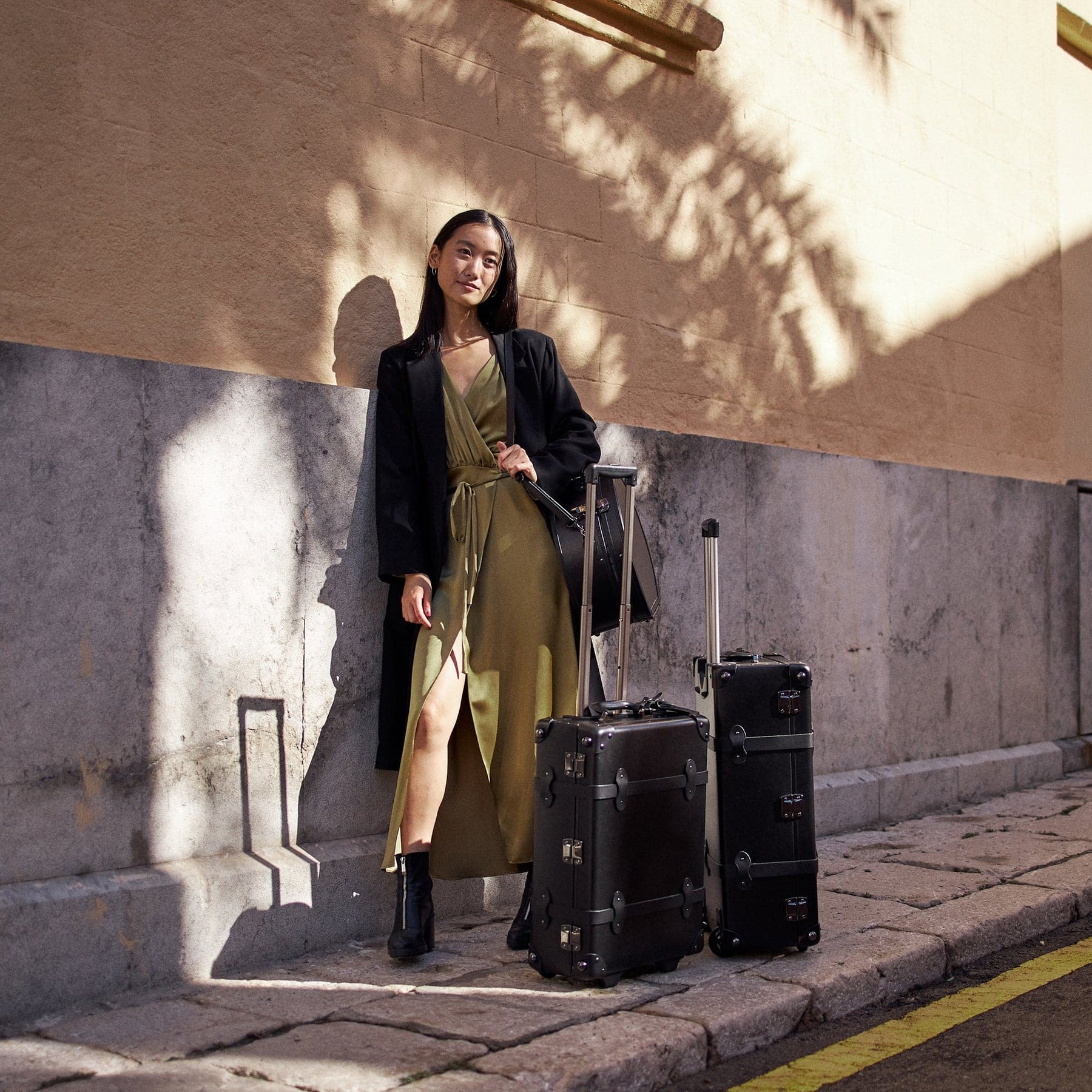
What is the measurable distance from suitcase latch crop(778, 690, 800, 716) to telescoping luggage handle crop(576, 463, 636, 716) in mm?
469

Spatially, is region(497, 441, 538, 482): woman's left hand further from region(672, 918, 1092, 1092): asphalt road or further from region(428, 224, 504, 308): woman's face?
region(672, 918, 1092, 1092): asphalt road

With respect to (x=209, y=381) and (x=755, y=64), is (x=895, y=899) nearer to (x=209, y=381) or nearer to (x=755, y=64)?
(x=209, y=381)

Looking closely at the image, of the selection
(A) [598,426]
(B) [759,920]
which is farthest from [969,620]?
(B) [759,920]

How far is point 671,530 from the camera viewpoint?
5.22 metres

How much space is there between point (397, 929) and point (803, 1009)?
3.67 feet

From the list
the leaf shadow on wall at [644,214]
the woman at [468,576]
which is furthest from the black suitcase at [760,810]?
the leaf shadow on wall at [644,214]

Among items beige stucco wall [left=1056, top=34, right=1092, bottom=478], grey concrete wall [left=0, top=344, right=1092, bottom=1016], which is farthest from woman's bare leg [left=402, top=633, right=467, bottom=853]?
beige stucco wall [left=1056, top=34, right=1092, bottom=478]

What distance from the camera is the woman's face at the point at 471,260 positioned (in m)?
4.12

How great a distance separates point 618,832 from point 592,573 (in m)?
0.73

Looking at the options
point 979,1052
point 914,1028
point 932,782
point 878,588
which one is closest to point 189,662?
point 914,1028

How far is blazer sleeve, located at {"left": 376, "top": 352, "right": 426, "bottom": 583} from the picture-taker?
392cm

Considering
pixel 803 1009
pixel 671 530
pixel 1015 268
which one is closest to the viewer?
pixel 803 1009

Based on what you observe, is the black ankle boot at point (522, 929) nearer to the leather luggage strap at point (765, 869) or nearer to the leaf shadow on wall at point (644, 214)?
the leather luggage strap at point (765, 869)

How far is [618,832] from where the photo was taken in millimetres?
3447
